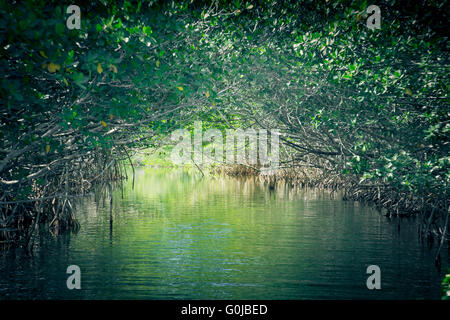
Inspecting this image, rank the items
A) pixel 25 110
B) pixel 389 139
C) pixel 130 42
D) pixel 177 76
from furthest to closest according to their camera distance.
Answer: pixel 389 139 → pixel 177 76 → pixel 25 110 → pixel 130 42

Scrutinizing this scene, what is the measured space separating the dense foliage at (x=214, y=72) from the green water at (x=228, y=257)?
Result: 119cm

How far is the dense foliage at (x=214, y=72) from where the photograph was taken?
17.0 feet

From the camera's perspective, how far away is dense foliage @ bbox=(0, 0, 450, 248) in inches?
205

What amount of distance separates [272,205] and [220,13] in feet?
32.1

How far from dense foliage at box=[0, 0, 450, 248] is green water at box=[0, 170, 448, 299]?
3.91 ft

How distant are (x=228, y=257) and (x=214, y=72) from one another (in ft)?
11.0

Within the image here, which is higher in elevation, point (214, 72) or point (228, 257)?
point (214, 72)

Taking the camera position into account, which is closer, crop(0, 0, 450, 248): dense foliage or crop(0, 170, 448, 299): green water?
crop(0, 0, 450, 248): dense foliage

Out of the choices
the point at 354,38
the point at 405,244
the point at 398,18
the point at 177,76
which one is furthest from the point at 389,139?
the point at 177,76

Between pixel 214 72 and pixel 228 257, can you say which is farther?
pixel 228 257

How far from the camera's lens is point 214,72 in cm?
817

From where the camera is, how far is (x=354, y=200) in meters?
17.4

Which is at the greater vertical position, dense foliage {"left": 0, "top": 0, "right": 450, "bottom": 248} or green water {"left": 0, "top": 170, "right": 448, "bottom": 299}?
dense foliage {"left": 0, "top": 0, "right": 450, "bottom": 248}

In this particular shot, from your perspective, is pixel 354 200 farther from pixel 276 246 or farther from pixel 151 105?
pixel 151 105
